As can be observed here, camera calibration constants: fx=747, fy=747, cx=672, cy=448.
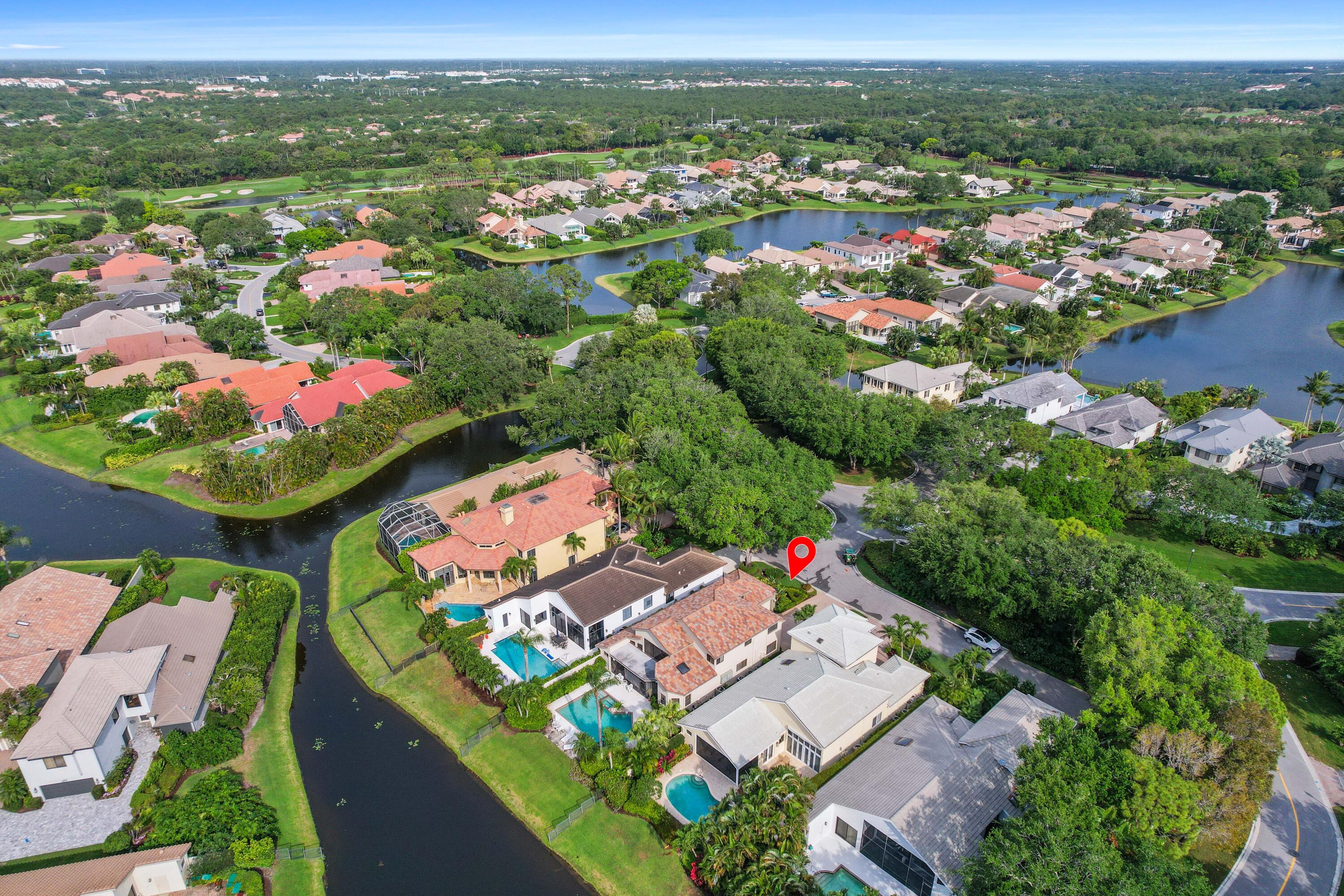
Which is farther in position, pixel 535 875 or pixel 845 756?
pixel 845 756

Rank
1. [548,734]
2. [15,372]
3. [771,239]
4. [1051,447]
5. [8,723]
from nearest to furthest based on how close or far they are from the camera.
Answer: [8,723]
[548,734]
[1051,447]
[15,372]
[771,239]

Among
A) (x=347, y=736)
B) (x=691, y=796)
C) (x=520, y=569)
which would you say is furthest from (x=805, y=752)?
(x=347, y=736)

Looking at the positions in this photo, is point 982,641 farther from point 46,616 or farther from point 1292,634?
point 46,616

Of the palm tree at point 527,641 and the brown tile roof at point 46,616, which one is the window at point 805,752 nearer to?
the palm tree at point 527,641

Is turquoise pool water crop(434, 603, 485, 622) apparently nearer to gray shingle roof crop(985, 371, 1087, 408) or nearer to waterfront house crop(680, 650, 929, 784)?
waterfront house crop(680, 650, 929, 784)

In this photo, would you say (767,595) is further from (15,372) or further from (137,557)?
(15,372)

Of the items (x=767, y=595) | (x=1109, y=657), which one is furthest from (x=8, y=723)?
(x=1109, y=657)

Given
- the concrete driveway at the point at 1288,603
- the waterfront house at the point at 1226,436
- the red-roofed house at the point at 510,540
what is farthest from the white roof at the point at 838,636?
the waterfront house at the point at 1226,436
